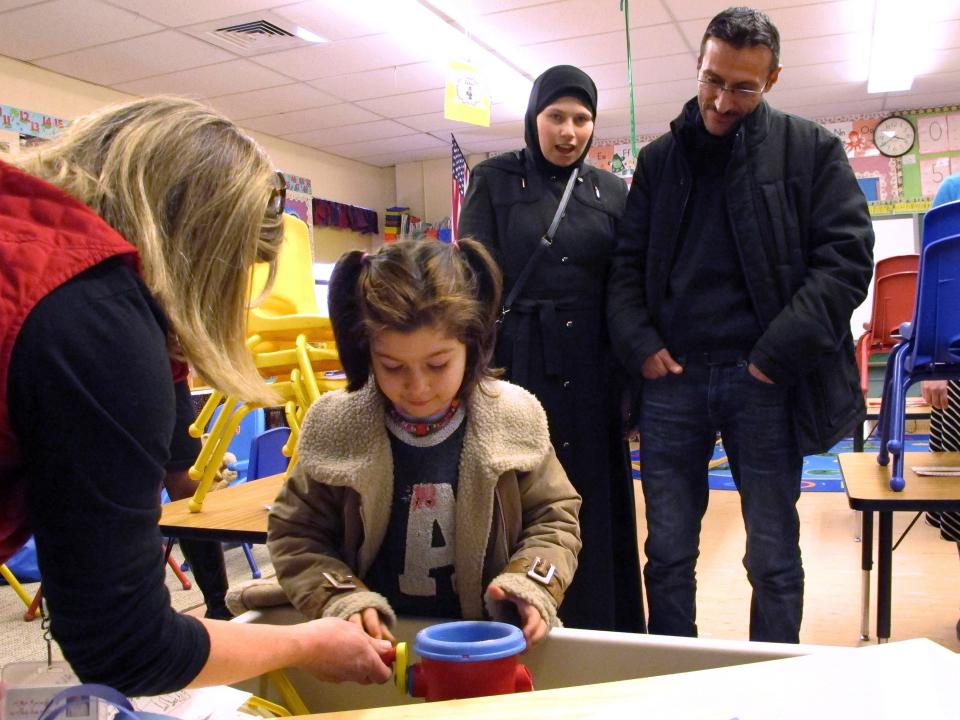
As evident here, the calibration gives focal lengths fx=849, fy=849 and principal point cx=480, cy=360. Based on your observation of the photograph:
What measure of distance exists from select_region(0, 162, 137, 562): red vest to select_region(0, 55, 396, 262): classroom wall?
4001mm

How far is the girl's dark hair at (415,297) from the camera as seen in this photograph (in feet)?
3.97

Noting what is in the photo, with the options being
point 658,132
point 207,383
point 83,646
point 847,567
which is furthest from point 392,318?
point 658,132

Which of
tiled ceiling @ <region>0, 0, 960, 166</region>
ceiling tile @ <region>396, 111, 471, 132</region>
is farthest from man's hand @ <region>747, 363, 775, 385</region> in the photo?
ceiling tile @ <region>396, 111, 471, 132</region>

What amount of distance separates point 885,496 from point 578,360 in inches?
26.6

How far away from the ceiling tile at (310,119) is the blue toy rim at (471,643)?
6.05 m

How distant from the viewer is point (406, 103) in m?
6.52

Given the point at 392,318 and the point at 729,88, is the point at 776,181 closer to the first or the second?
the point at 729,88

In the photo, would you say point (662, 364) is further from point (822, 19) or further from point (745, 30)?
point (822, 19)

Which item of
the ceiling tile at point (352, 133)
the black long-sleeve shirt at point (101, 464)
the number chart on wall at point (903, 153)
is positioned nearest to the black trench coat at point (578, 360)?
the black long-sleeve shirt at point (101, 464)

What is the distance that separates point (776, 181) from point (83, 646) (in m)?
1.44

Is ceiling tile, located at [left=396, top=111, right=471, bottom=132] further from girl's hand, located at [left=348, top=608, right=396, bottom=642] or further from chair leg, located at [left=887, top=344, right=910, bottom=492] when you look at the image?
girl's hand, located at [left=348, top=608, right=396, bottom=642]

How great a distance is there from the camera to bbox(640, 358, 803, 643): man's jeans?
1.65 metres

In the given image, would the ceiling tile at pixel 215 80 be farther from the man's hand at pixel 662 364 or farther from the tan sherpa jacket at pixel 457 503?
the tan sherpa jacket at pixel 457 503

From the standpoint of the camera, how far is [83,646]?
0.69 m
